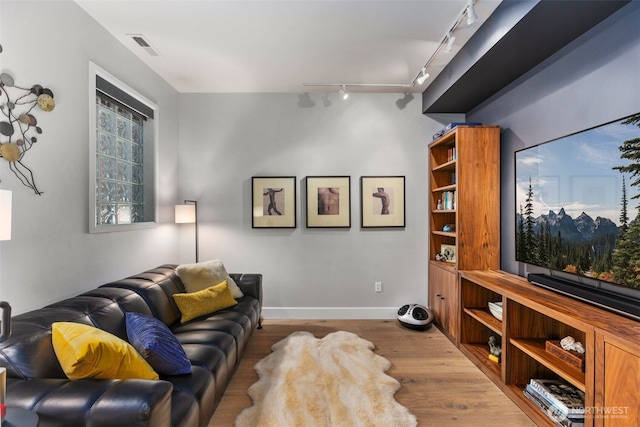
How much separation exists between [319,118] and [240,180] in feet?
4.12

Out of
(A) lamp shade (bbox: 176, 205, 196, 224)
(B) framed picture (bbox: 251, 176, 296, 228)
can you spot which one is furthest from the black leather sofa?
(B) framed picture (bbox: 251, 176, 296, 228)

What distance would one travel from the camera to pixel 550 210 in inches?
85.7

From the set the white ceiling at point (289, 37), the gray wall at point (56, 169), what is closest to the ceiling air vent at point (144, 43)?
the white ceiling at point (289, 37)

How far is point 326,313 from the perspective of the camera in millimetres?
3639

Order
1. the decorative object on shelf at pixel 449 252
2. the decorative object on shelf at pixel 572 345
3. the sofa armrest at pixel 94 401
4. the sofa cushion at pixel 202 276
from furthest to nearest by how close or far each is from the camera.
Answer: the decorative object on shelf at pixel 449 252
the sofa cushion at pixel 202 276
the decorative object on shelf at pixel 572 345
the sofa armrest at pixel 94 401

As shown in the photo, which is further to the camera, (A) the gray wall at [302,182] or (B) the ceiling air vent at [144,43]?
(A) the gray wall at [302,182]

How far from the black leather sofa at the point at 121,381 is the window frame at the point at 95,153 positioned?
501 mm

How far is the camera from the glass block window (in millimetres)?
2469

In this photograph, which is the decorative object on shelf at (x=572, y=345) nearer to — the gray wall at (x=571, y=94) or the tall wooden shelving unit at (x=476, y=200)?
the gray wall at (x=571, y=94)

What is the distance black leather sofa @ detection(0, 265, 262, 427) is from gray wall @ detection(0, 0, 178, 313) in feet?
0.65

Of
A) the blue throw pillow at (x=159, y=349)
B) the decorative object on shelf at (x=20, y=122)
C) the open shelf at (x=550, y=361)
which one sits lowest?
the open shelf at (x=550, y=361)

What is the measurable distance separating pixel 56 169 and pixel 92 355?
1348 mm

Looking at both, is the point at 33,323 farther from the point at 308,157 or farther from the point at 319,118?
the point at 319,118

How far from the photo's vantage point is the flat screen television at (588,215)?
1616 mm
